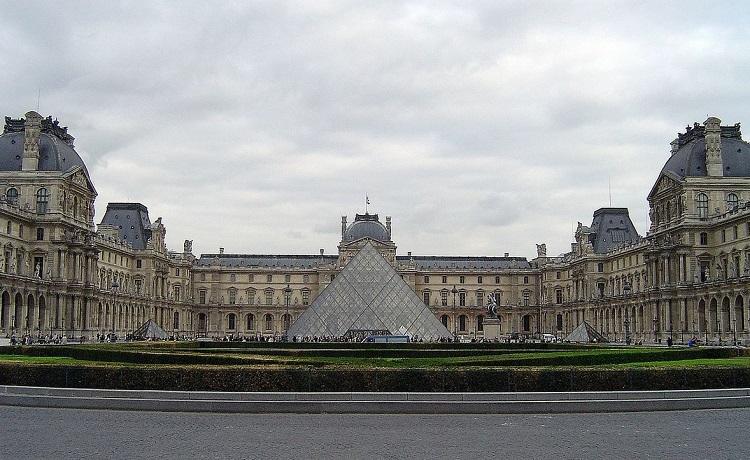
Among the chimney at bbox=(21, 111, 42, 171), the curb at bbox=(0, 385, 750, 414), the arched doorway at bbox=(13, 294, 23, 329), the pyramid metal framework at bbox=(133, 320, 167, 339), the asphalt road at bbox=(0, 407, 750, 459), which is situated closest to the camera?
the asphalt road at bbox=(0, 407, 750, 459)

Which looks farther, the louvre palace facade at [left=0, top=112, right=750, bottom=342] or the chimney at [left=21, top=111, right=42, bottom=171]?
the chimney at [left=21, top=111, right=42, bottom=171]

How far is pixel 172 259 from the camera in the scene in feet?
304

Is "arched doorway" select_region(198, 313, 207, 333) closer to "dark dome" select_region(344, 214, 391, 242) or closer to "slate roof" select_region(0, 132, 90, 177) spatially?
"dark dome" select_region(344, 214, 391, 242)

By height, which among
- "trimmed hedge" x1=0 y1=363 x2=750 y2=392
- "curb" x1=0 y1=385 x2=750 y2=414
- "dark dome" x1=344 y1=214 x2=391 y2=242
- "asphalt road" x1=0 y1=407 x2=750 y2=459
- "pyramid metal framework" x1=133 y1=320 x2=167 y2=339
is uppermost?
"dark dome" x1=344 y1=214 x2=391 y2=242

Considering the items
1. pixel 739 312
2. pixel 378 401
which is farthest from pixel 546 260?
pixel 378 401

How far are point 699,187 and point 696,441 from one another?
48.6m

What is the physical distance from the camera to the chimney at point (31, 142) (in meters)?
58.1

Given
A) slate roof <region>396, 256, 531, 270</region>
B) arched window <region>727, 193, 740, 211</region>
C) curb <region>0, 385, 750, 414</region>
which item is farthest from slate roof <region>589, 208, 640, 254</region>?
curb <region>0, 385, 750, 414</region>

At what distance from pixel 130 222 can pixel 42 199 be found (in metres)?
24.6

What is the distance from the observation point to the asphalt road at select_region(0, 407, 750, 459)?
11.6 m

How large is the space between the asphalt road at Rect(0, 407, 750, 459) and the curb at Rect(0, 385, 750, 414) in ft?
1.37

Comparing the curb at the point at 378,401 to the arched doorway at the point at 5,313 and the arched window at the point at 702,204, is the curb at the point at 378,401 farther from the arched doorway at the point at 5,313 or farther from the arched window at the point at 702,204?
the arched window at the point at 702,204

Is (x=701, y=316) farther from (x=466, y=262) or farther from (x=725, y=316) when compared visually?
(x=466, y=262)

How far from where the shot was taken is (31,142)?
58.2 metres
